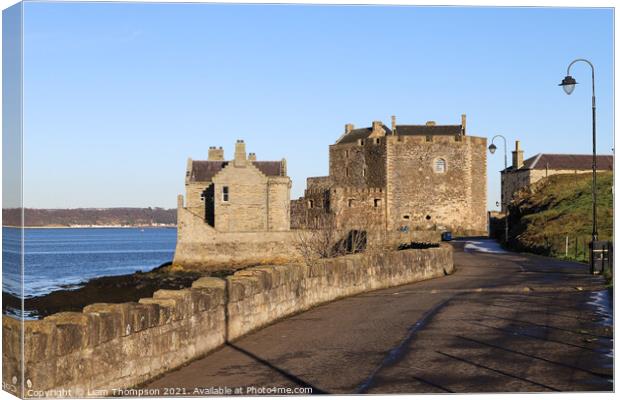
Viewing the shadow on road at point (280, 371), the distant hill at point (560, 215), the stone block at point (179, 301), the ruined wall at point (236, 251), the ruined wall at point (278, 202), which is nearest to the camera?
the shadow on road at point (280, 371)

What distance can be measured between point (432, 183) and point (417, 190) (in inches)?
55.1

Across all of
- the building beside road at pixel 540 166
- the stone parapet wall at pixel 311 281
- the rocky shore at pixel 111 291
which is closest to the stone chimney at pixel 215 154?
the rocky shore at pixel 111 291

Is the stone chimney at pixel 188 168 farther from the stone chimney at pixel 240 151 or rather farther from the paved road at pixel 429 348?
the paved road at pixel 429 348

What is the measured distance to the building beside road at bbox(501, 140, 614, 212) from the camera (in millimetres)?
93938

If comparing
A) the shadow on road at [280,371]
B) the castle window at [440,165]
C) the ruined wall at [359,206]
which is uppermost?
the castle window at [440,165]

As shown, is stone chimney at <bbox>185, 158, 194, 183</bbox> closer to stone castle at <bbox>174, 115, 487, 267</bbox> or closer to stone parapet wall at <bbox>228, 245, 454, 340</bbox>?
stone castle at <bbox>174, 115, 487, 267</bbox>

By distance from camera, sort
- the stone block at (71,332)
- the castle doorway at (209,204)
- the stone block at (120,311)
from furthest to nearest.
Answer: the castle doorway at (209,204) < the stone block at (120,311) < the stone block at (71,332)

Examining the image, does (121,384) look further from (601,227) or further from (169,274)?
(169,274)

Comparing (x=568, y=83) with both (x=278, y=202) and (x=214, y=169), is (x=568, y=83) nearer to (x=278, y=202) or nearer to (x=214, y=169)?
(x=278, y=202)

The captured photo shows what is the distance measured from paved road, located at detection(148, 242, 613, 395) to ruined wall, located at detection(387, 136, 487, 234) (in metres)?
56.5

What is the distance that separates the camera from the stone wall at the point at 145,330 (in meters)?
8.44

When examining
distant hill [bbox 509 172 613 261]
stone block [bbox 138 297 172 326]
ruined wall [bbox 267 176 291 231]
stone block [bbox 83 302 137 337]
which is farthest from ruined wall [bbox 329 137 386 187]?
stone block [bbox 83 302 137 337]

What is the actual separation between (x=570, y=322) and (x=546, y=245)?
1139 inches

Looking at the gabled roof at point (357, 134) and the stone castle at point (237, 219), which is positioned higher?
the gabled roof at point (357, 134)
